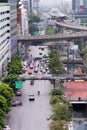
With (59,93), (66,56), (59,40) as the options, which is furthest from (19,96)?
(59,40)

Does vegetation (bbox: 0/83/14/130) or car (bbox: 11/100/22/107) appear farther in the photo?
car (bbox: 11/100/22/107)

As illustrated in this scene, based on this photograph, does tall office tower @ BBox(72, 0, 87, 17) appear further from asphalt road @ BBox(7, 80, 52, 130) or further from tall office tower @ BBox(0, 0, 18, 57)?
asphalt road @ BBox(7, 80, 52, 130)

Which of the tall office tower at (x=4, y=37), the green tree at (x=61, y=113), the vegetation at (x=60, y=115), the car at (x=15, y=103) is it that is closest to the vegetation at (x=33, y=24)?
the tall office tower at (x=4, y=37)

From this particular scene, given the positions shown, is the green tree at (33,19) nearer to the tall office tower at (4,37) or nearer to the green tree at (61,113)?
the tall office tower at (4,37)

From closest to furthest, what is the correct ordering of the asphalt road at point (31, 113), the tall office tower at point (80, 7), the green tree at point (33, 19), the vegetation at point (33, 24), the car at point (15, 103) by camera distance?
the asphalt road at point (31, 113)
the car at point (15, 103)
the vegetation at point (33, 24)
the green tree at point (33, 19)
the tall office tower at point (80, 7)

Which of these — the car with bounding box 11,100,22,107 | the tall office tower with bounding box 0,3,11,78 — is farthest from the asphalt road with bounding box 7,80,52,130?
the tall office tower with bounding box 0,3,11,78

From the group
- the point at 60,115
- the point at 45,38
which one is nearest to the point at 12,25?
the point at 45,38
